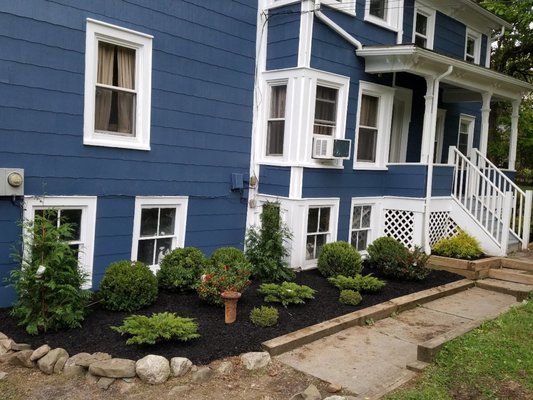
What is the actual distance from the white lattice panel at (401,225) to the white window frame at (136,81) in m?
5.49

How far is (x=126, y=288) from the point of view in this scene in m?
6.00

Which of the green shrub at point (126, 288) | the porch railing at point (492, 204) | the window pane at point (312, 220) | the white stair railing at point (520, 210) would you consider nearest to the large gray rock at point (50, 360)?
the green shrub at point (126, 288)

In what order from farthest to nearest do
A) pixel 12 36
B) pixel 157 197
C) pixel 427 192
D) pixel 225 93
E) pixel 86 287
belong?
pixel 427 192 < pixel 225 93 < pixel 157 197 < pixel 86 287 < pixel 12 36

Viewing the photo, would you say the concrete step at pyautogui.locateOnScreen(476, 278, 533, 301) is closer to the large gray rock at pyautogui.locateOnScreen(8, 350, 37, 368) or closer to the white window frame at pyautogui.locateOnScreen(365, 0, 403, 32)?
the white window frame at pyautogui.locateOnScreen(365, 0, 403, 32)

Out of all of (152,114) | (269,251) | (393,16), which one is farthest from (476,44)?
(152,114)

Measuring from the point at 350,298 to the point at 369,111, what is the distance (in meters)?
4.52

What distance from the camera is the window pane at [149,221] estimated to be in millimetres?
7543

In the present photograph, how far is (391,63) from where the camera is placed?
9.07 metres

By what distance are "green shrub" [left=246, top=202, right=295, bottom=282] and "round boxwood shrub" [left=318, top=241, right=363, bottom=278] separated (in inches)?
26.0

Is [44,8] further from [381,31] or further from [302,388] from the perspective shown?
[381,31]

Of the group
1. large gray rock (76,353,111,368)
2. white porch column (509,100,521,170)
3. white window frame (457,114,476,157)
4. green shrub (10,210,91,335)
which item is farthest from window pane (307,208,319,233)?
white window frame (457,114,476,157)

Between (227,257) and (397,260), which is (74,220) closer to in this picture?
(227,257)

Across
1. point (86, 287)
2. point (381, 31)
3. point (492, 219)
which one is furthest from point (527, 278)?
point (86, 287)

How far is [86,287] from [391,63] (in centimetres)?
665
